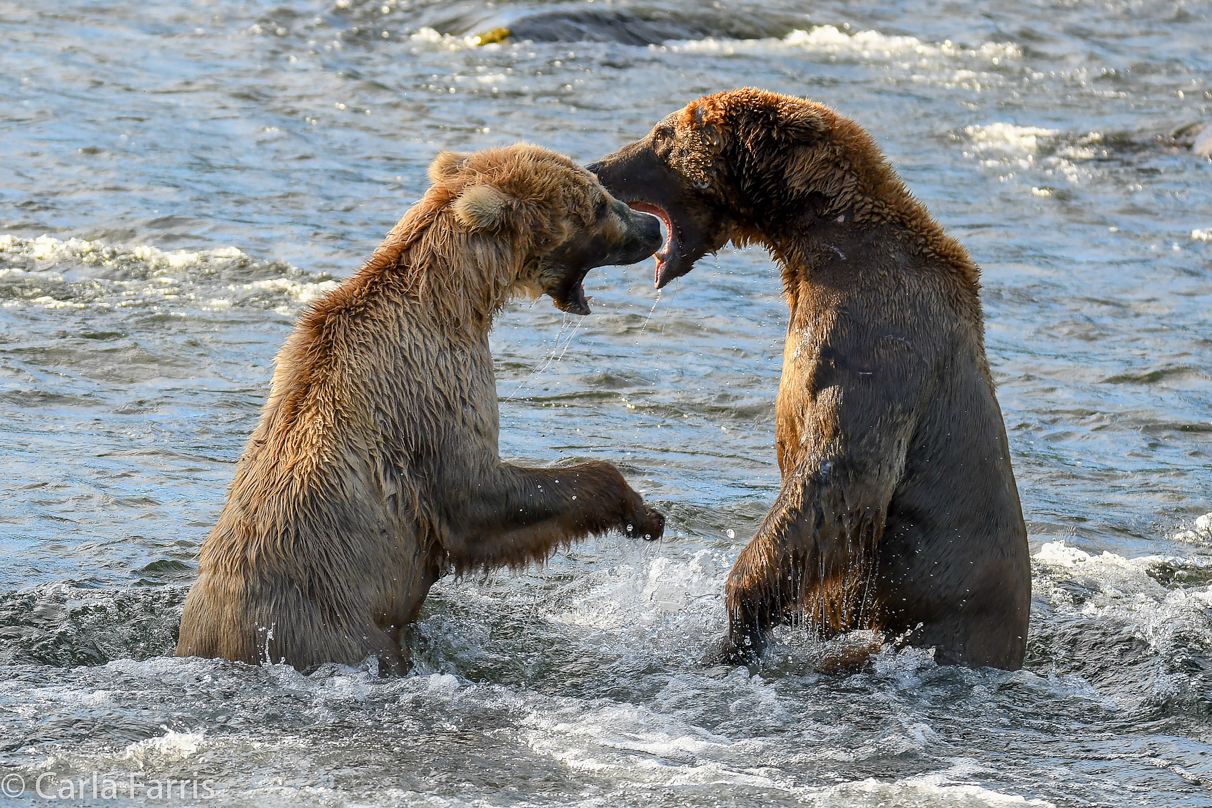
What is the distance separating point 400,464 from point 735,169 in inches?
65.7

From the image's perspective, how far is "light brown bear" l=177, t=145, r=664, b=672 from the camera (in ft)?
15.7

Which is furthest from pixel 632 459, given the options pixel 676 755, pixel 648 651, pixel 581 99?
pixel 581 99

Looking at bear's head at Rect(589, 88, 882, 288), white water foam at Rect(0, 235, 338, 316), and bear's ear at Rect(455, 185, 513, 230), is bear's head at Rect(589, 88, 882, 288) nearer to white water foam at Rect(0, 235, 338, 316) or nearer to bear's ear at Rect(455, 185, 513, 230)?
bear's ear at Rect(455, 185, 513, 230)

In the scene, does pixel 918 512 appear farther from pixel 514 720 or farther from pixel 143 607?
pixel 143 607

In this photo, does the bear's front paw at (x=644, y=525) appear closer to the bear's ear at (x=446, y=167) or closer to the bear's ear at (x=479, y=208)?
the bear's ear at (x=479, y=208)

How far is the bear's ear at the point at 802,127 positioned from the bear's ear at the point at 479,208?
1069 mm

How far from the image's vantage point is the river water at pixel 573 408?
4.58 meters

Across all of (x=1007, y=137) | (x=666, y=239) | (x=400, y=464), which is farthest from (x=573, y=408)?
(x=1007, y=137)

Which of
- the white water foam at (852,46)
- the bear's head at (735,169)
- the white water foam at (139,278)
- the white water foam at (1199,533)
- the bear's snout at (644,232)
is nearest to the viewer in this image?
the bear's head at (735,169)

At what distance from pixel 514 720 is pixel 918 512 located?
5.18ft

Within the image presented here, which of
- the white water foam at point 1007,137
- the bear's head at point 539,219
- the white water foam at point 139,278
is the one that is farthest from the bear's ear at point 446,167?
the white water foam at point 1007,137

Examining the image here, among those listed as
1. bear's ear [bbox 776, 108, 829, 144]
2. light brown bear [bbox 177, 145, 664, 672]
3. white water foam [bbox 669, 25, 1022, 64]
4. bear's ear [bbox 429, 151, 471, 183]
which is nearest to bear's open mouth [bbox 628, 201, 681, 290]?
light brown bear [bbox 177, 145, 664, 672]

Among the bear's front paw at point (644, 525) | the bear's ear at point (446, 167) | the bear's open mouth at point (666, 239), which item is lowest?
the bear's front paw at point (644, 525)

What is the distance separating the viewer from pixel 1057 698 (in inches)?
208
